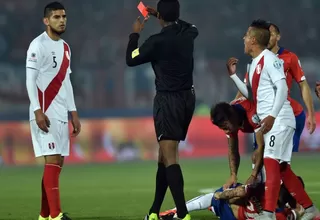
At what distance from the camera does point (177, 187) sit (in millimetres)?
7301

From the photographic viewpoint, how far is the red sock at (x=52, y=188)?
7.31 m

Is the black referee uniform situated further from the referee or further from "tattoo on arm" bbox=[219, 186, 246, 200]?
"tattoo on arm" bbox=[219, 186, 246, 200]

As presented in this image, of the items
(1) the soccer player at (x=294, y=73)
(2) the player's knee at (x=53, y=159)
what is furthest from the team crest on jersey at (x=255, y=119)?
(2) the player's knee at (x=53, y=159)

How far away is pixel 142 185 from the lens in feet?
40.0

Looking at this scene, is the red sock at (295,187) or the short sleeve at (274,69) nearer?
the short sleeve at (274,69)

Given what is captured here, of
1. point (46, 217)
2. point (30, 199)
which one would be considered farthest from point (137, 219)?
point (30, 199)

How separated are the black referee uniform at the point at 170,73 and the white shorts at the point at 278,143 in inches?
29.9

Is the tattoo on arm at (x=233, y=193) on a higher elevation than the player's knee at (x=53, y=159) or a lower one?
lower

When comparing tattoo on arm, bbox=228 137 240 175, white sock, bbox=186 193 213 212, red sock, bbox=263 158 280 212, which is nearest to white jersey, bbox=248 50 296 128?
red sock, bbox=263 158 280 212

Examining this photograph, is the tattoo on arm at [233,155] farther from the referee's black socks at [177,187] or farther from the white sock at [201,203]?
the referee's black socks at [177,187]

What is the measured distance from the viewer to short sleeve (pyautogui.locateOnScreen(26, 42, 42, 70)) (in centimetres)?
730

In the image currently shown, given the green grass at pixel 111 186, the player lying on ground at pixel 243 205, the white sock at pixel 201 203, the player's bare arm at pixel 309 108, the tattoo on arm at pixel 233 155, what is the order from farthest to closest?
the green grass at pixel 111 186
the player's bare arm at pixel 309 108
the white sock at pixel 201 203
the tattoo on arm at pixel 233 155
the player lying on ground at pixel 243 205

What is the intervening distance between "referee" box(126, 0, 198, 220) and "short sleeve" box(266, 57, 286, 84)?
824 millimetres

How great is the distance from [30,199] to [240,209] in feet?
12.3
